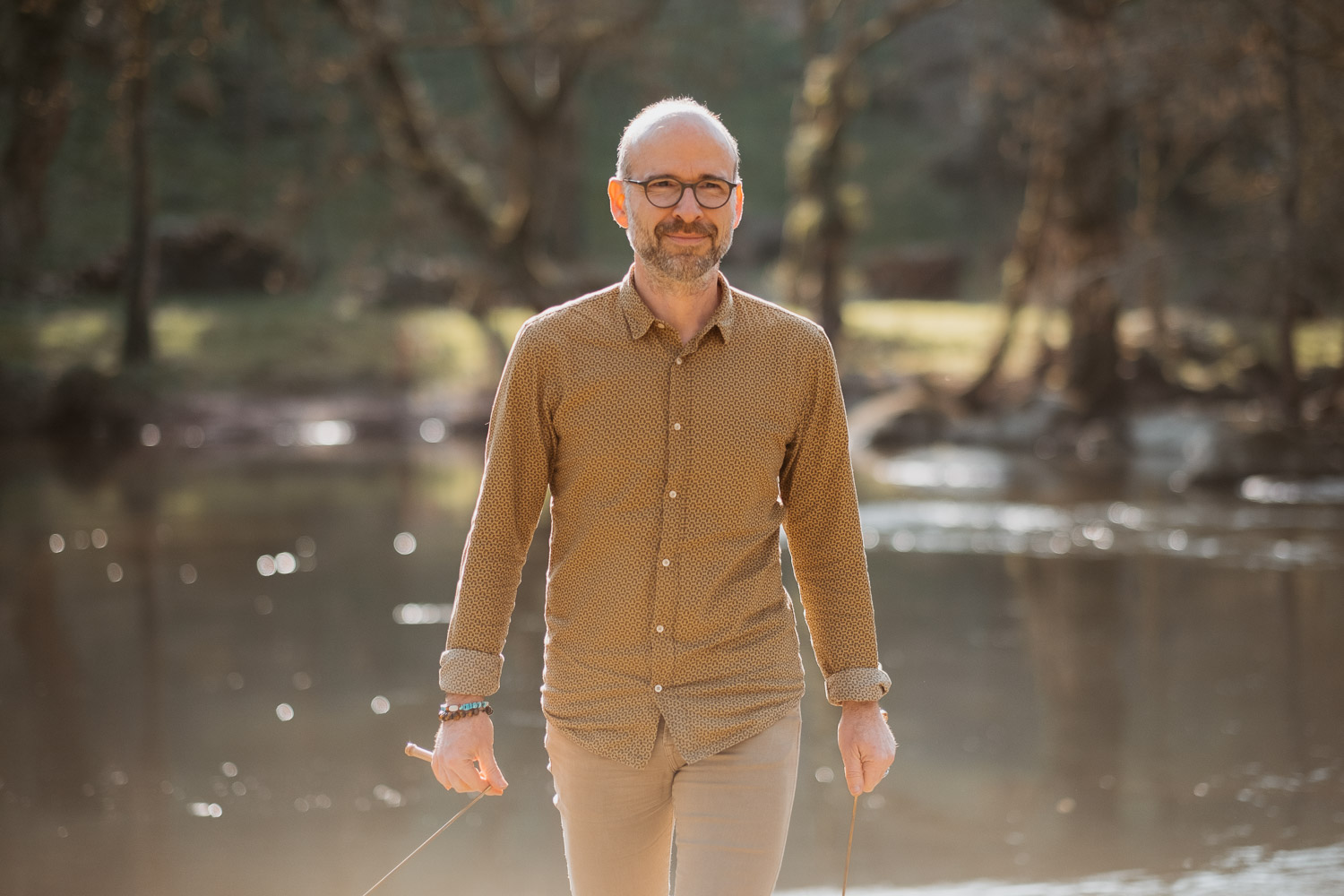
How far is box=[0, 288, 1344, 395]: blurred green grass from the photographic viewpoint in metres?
24.3

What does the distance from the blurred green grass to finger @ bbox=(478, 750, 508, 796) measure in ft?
65.0

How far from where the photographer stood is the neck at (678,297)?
294 cm

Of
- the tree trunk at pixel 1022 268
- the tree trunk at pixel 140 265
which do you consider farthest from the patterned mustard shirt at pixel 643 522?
the tree trunk at pixel 140 265

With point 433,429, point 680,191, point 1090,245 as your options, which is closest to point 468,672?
point 680,191

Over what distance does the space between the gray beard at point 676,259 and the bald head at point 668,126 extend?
4.8 inches

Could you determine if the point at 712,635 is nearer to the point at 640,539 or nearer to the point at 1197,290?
the point at 640,539

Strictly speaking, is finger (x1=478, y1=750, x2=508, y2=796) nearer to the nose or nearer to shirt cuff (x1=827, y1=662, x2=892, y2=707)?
shirt cuff (x1=827, y1=662, x2=892, y2=707)

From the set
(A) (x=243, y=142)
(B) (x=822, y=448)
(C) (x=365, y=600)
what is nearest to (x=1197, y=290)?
(A) (x=243, y=142)

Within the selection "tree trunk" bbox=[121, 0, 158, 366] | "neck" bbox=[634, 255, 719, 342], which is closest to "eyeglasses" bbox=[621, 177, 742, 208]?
"neck" bbox=[634, 255, 719, 342]

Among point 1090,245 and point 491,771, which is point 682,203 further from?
point 1090,245

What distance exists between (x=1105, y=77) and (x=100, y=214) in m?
24.8

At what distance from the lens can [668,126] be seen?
293 centimetres

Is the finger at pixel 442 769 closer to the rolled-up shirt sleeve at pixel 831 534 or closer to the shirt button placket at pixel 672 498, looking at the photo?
the shirt button placket at pixel 672 498

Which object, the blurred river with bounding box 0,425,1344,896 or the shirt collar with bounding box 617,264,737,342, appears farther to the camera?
the blurred river with bounding box 0,425,1344,896
